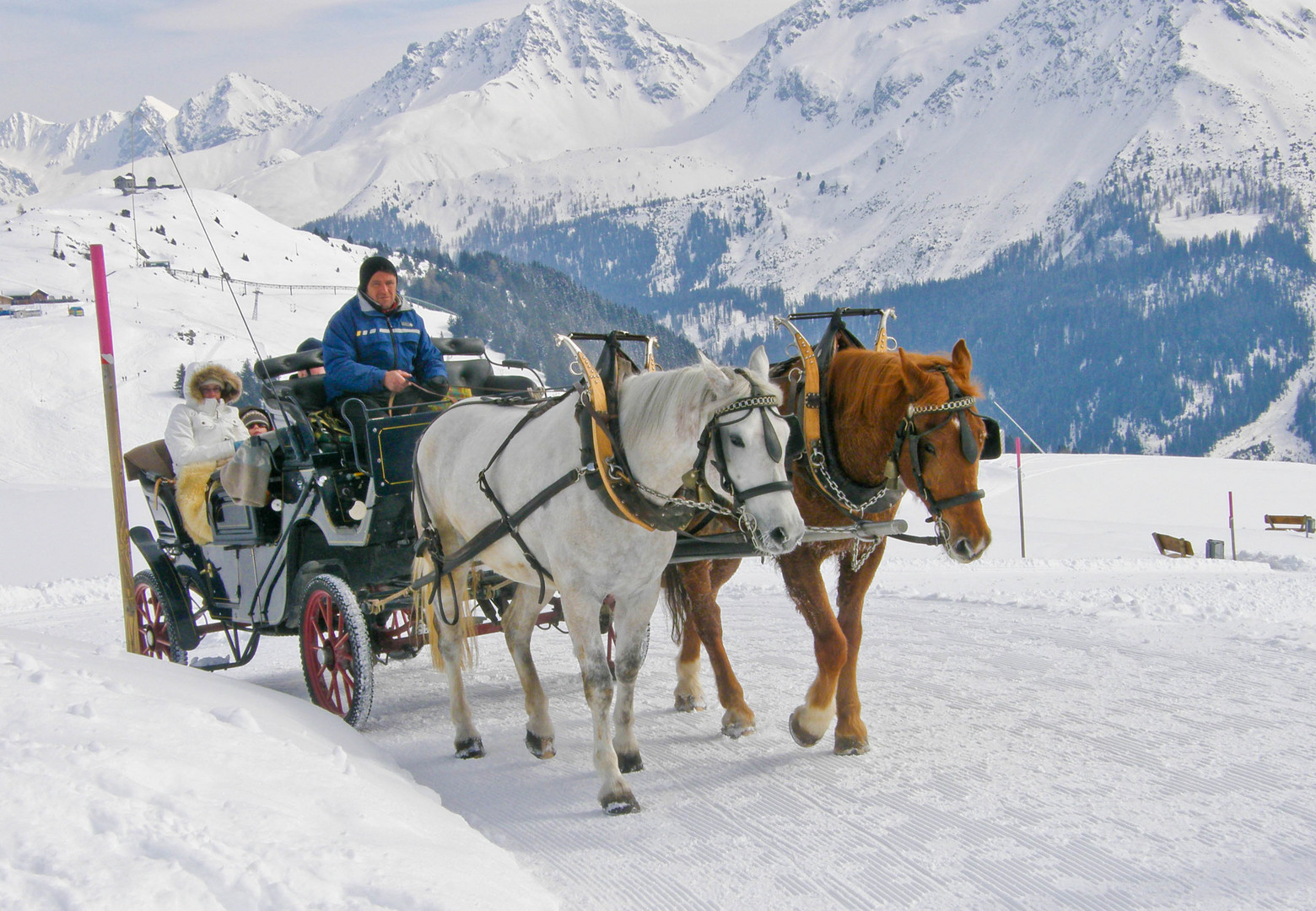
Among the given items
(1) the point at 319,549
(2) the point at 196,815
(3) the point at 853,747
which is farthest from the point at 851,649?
(1) the point at 319,549

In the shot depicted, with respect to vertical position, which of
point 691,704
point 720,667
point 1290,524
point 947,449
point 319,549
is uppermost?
point 947,449

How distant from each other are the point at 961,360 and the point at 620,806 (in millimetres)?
2437

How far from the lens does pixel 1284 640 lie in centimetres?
664

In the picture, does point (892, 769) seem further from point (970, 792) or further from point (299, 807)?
point (299, 807)

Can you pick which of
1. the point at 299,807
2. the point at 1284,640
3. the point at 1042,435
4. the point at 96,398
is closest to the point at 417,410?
the point at 299,807

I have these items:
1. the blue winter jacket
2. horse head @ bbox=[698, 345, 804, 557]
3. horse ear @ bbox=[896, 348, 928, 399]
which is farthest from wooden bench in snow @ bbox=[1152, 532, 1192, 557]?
horse head @ bbox=[698, 345, 804, 557]

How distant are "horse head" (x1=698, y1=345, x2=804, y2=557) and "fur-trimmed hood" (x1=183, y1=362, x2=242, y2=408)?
409cm

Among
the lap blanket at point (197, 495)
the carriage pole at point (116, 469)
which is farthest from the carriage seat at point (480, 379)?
the carriage pole at point (116, 469)

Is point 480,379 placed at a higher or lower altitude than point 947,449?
higher

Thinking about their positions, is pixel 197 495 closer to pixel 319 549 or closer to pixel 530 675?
pixel 319 549

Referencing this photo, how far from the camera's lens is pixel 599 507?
4.28 metres

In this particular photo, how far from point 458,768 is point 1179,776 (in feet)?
10.5

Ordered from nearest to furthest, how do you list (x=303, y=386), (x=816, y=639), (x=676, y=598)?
(x=816, y=639)
(x=676, y=598)
(x=303, y=386)

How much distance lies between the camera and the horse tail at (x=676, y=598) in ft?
18.3
